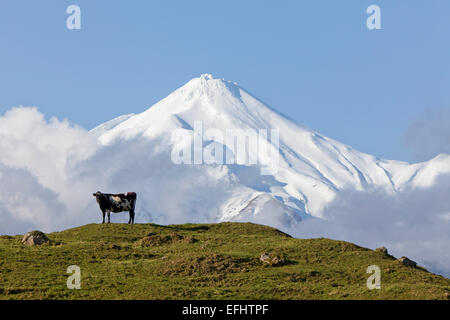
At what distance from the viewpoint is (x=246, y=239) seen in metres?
61.2

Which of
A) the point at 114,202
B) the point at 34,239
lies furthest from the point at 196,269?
the point at 114,202

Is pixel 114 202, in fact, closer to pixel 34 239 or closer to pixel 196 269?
pixel 34 239

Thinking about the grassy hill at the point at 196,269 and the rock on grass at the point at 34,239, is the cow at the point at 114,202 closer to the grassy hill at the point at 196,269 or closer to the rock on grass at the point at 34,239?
the grassy hill at the point at 196,269

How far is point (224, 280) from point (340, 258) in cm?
1071

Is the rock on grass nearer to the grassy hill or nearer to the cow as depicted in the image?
the grassy hill

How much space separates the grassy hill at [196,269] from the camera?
41344 millimetres

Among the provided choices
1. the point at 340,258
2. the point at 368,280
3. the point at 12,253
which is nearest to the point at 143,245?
the point at 12,253

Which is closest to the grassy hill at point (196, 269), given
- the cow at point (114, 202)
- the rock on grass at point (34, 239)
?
the rock on grass at point (34, 239)

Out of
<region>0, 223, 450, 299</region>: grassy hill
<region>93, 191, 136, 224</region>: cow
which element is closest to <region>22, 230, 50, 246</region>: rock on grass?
<region>0, 223, 450, 299</region>: grassy hill

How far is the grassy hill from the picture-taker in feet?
136
